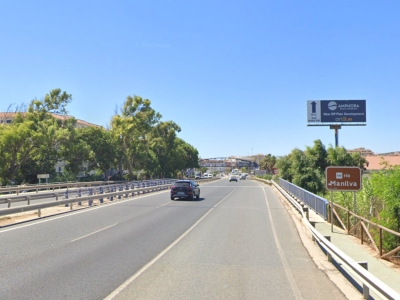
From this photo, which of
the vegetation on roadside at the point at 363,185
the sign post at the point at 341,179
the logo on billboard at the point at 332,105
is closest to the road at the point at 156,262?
the sign post at the point at 341,179

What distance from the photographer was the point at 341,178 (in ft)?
43.9

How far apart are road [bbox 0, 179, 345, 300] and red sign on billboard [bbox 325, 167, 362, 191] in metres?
2.14

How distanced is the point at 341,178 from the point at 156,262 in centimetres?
701

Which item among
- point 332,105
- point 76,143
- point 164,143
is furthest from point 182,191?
point 164,143

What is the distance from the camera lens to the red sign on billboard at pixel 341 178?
1331 cm

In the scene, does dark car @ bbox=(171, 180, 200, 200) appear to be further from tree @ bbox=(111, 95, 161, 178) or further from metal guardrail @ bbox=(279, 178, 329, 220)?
tree @ bbox=(111, 95, 161, 178)

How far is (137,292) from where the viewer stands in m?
7.02

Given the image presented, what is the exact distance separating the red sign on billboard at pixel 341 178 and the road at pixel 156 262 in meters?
2.14

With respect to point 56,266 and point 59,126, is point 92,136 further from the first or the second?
point 56,266

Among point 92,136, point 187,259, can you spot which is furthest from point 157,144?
point 187,259

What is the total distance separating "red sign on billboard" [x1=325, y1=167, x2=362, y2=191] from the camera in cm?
1331

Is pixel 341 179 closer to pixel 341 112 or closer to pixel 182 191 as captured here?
pixel 182 191

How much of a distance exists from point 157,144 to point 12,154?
40.7m

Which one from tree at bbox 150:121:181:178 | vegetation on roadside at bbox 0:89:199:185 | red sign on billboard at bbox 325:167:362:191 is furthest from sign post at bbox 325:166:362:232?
→ tree at bbox 150:121:181:178
